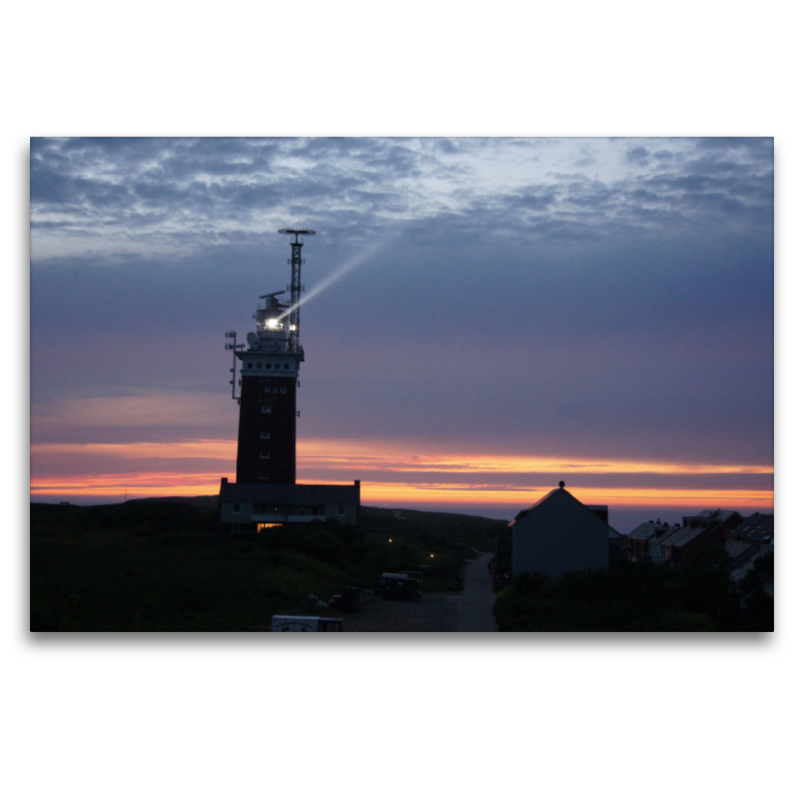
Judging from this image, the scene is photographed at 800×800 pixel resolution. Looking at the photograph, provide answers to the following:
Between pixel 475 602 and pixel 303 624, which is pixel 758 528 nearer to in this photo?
pixel 475 602

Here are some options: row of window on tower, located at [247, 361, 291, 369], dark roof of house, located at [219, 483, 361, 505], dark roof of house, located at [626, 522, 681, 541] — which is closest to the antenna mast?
dark roof of house, located at [219, 483, 361, 505]

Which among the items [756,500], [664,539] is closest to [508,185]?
[756,500]

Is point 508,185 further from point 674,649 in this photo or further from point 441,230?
point 674,649

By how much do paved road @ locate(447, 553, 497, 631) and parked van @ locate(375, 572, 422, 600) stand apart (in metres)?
0.71

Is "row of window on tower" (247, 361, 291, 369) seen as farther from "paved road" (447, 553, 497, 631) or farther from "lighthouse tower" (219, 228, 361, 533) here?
"paved road" (447, 553, 497, 631)

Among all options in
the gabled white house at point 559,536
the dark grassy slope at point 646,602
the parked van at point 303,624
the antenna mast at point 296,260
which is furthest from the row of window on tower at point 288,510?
the parked van at point 303,624

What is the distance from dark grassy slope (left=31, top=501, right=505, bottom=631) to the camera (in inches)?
429

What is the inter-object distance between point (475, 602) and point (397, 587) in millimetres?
1575

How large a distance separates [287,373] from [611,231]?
53.9 feet

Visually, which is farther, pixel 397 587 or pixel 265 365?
pixel 265 365

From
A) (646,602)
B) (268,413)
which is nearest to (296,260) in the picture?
(646,602)

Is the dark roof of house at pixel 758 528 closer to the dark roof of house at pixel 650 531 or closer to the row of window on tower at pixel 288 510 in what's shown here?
the dark roof of house at pixel 650 531

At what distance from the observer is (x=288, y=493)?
85.5 ft

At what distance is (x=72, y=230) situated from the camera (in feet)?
37.4
